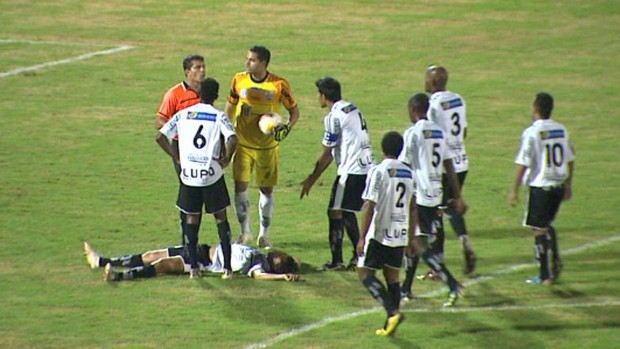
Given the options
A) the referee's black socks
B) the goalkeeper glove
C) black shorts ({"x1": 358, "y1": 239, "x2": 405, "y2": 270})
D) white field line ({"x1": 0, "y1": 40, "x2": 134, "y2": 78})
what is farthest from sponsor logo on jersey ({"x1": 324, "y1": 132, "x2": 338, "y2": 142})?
white field line ({"x1": 0, "y1": 40, "x2": 134, "y2": 78})

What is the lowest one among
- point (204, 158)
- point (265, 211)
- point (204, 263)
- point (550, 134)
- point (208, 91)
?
point (204, 263)

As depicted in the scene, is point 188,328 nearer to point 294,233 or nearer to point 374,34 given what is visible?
point 294,233

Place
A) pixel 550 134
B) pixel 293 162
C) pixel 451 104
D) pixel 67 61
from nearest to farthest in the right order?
pixel 550 134 < pixel 451 104 < pixel 293 162 < pixel 67 61

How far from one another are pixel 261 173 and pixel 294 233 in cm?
120

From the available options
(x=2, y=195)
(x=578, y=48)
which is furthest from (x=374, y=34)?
(x=2, y=195)

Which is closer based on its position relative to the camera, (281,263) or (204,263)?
(281,263)

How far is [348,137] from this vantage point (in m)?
17.7

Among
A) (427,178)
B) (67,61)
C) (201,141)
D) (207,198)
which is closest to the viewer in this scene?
(427,178)

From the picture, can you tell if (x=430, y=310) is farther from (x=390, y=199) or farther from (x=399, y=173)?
(x=399, y=173)

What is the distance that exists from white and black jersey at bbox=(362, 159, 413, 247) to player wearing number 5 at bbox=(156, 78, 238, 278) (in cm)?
256

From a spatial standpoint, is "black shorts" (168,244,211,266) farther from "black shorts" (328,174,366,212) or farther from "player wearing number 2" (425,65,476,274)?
"player wearing number 2" (425,65,476,274)

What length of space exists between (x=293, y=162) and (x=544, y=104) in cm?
762

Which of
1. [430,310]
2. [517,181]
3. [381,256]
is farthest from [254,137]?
[381,256]

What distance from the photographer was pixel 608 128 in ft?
86.9
